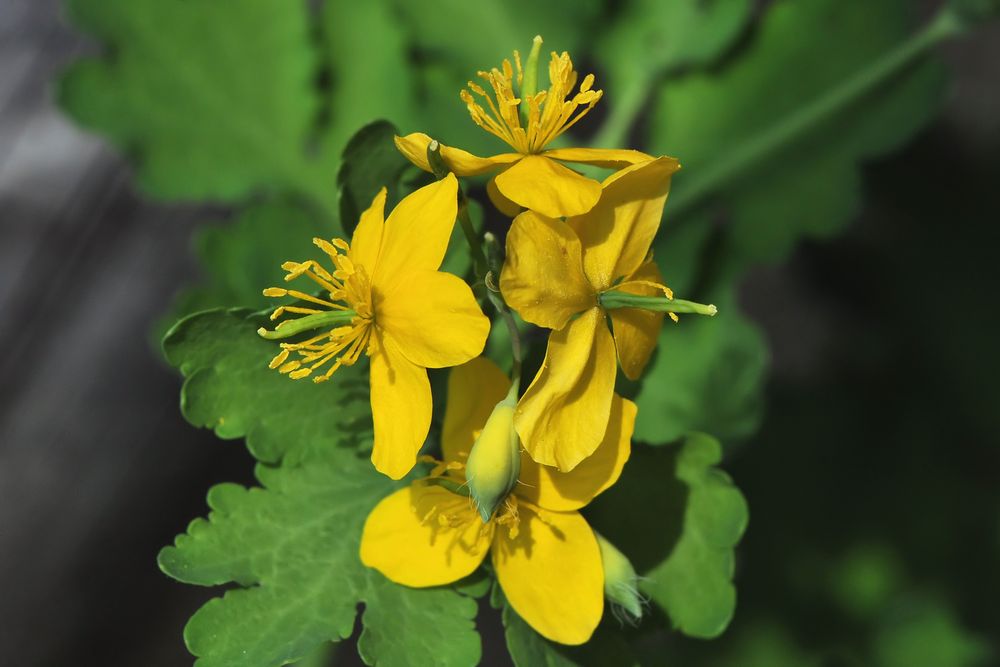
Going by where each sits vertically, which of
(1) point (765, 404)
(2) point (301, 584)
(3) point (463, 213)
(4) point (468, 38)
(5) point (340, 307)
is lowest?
(2) point (301, 584)

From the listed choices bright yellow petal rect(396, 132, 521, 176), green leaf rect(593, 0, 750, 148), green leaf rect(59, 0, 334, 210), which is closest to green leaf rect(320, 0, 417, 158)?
green leaf rect(59, 0, 334, 210)

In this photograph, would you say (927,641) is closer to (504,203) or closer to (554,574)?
(554,574)

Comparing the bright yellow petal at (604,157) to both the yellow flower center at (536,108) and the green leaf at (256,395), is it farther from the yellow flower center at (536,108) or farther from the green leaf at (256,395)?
the green leaf at (256,395)

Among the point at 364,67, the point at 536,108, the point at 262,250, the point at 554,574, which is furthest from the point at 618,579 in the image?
the point at 364,67

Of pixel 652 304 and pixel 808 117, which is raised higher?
pixel 808 117

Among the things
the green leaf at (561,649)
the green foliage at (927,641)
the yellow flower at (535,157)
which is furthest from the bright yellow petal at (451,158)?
the green foliage at (927,641)

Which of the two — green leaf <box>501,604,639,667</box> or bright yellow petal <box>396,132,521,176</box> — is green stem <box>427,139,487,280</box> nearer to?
bright yellow petal <box>396,132,521,176</box>
